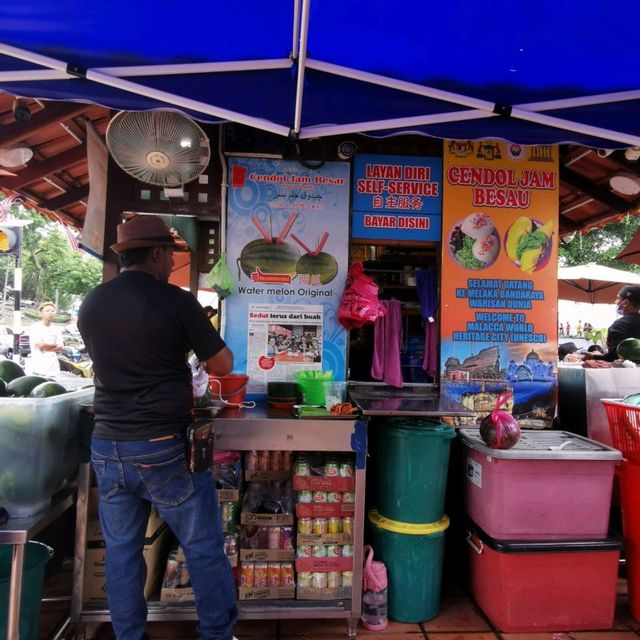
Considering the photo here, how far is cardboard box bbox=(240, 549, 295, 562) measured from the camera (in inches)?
105

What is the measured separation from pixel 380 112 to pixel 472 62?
520 millimetres

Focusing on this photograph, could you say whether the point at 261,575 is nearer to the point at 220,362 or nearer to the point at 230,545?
the point at 230,545

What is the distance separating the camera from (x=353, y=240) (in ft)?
11.6

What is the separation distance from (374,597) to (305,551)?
0.45 meters

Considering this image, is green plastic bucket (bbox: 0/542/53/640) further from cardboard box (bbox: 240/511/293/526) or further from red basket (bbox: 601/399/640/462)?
red basket (bbox: 601/399/640/462)

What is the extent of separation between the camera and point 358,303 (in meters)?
3.30

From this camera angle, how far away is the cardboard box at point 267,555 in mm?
2680

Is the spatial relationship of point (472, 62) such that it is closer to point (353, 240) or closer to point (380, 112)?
point (380, 112)

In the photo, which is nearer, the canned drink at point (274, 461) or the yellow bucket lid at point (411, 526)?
the yellow bucket lid at point (411, 526)

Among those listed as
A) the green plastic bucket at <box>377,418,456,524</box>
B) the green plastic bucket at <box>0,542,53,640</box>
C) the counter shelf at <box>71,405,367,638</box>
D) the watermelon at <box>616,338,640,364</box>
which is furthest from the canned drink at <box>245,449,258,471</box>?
the watermelon at <box>616,338,640,364</box>

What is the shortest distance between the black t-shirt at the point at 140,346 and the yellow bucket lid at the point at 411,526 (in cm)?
139

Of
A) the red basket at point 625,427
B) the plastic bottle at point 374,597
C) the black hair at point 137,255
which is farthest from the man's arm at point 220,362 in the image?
the red basket at point 625,427

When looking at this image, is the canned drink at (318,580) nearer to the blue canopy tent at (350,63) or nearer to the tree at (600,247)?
the blue canopy tent at (350,63)

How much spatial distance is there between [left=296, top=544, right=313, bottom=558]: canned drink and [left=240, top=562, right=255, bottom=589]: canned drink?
26cm
